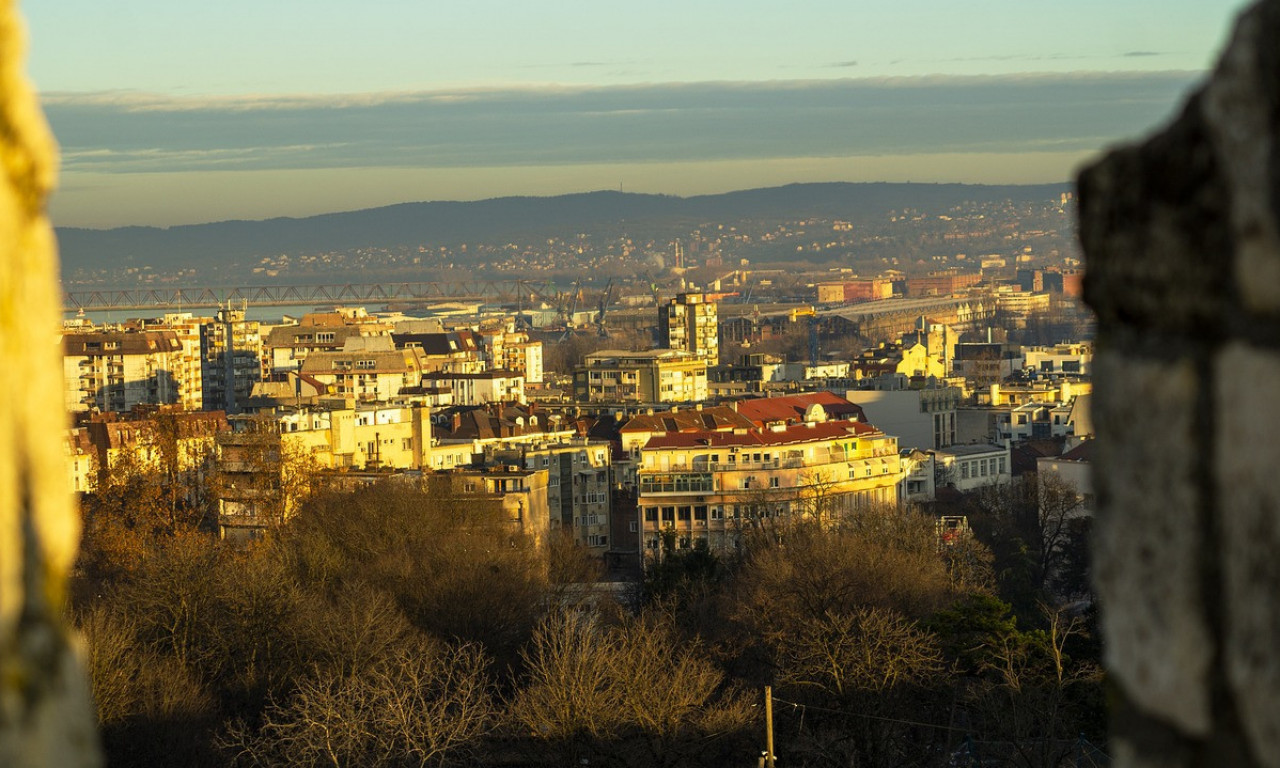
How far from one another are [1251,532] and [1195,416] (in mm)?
128

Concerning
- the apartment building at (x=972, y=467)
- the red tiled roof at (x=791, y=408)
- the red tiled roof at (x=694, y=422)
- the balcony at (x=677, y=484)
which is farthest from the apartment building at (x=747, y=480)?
the apartment building at (x=972, y=467)

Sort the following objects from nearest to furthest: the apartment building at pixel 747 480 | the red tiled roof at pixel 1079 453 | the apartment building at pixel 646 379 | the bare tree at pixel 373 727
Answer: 1. the bare tree at pixel 373 727
2. the apartment building at pixel 747 480
3. the red tiled roof at pixel 1079 453
4. the apartment building at pixel 646 379

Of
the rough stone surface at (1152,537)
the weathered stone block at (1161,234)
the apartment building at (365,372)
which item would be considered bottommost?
the apartment building at (365,372)

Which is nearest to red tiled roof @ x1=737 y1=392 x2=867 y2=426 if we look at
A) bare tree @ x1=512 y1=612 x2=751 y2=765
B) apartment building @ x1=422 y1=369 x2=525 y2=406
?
apartment building @ x1=422 y1=369 x2=525 y2=406

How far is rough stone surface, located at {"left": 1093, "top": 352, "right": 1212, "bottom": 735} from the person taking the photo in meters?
1.86

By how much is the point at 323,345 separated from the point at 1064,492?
71054 mm

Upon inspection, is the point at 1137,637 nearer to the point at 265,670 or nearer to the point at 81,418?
the point at 265,670

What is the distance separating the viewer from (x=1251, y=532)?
5.82ft

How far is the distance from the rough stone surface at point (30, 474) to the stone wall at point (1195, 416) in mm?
926

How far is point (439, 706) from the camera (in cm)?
2744

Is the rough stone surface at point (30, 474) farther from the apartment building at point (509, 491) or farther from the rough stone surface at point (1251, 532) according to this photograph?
the apartment building at point (509, 491)

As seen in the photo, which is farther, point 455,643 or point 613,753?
point 455,643

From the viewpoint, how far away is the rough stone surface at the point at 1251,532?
5.71 ft

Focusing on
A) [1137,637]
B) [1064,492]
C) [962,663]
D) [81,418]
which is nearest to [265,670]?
[962,663]
